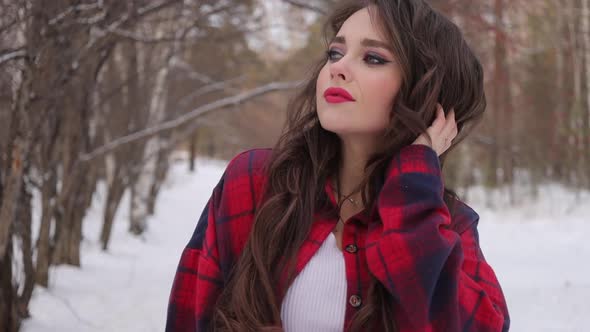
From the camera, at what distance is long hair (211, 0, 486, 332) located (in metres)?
1.50

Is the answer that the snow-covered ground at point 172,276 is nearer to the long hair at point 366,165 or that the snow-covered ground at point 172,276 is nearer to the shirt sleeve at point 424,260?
the long hair at point 366,165

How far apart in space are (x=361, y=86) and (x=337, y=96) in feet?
0.23

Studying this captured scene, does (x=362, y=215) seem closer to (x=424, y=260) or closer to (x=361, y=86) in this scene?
(x=424, y=260)

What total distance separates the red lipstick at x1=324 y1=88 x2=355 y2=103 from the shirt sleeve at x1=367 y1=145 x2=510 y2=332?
0.73ft

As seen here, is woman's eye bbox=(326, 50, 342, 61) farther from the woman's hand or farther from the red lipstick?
the woman's hand

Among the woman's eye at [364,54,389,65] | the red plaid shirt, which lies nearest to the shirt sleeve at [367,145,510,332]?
the red plaid shirt

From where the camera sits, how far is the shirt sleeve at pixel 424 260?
1.43 m

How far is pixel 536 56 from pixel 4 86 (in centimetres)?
1547

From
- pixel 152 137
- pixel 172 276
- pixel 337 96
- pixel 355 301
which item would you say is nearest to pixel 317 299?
pixel 355 301

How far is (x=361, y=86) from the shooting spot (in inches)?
62.0

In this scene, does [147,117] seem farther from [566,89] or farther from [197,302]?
[566,89]

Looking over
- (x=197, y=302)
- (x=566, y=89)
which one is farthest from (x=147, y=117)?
(x=566, y=89)

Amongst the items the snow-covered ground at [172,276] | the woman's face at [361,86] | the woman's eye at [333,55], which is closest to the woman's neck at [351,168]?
the woman's face at [361,86]

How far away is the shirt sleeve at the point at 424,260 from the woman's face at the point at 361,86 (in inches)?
5.7
